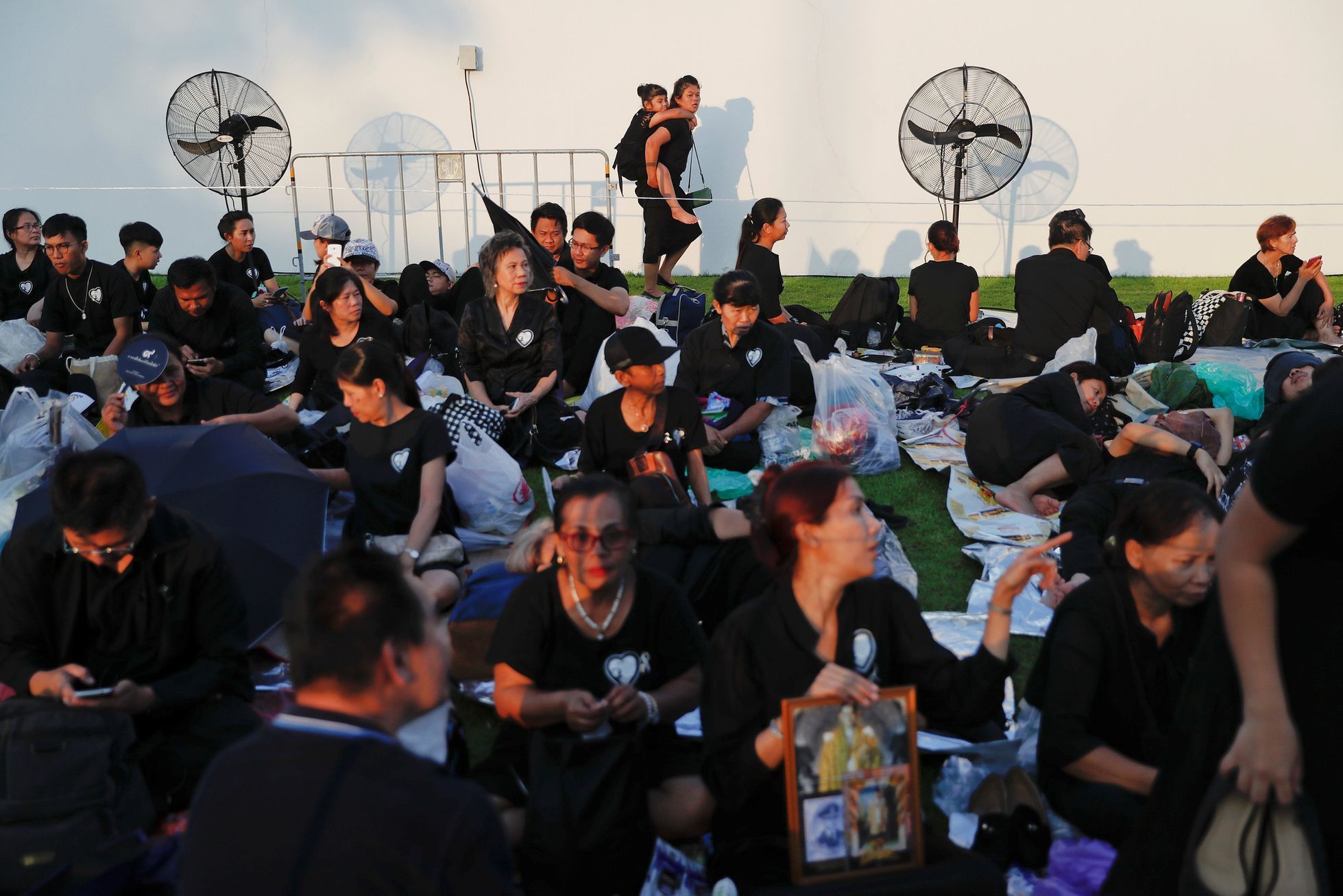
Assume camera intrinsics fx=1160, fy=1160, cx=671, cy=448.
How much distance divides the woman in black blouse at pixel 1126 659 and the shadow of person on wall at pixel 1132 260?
33.6ft

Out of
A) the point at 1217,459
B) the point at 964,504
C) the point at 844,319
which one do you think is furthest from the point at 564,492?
the point at 844,319

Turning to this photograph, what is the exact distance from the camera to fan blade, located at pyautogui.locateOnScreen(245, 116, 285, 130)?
10.4 metres

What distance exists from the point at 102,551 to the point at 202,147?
8559 mm

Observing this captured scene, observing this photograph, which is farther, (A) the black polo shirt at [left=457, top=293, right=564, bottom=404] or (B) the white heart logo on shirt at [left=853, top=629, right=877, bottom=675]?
(A) the black polo shirt at [left=457, top=293, right=564, bottom=404]

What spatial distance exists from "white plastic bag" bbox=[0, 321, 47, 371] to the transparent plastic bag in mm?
6901

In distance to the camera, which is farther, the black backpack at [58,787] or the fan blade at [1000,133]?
the fan blade at [1000,133]

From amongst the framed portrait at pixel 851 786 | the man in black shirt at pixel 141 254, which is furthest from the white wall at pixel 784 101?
the framed portrait at pixel 851 786

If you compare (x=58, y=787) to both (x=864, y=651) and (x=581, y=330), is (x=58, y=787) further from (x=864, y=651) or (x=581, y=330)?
(x=581, y=330)

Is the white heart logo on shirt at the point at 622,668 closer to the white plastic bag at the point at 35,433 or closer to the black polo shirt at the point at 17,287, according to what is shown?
the white plastic bag at the point at 35,433

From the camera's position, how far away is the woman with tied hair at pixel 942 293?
8.47 m

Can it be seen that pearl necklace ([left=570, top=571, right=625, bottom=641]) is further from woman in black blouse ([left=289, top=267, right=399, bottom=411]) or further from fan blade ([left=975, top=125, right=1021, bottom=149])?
fan blade ([left=975, top=125, right=1021, bottom=149])

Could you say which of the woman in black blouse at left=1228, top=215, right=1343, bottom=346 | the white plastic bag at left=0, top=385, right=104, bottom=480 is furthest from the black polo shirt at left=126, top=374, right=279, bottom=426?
the woman in black blouse at left=1228, top=215, right=1343, bottom=346

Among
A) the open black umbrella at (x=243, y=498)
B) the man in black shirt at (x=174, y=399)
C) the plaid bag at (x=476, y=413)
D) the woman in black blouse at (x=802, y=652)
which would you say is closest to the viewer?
the woman in black blouse at (x=802, y=652)

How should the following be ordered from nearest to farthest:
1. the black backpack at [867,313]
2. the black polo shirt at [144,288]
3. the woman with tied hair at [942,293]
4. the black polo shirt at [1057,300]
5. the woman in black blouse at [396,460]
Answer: the woman in black blouse at [396,460], the black polo shirt at [1057,300], the black polo shirt at [144,288], the woman with tied hair at [942,293], the black backpack at [867,313]
